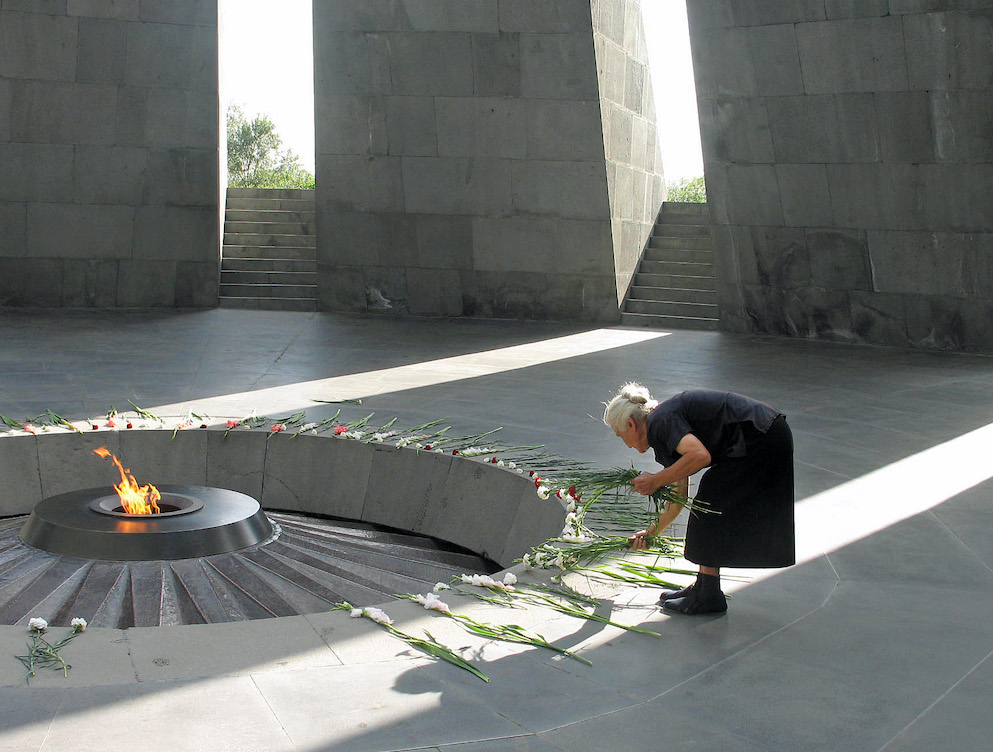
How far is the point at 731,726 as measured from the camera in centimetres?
339

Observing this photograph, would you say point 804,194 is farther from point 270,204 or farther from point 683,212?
point 270,204

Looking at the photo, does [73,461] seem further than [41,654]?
Yes

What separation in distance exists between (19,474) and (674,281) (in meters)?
10.9

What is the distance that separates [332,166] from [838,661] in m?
13.5

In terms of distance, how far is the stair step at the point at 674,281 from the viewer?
53.0 ft

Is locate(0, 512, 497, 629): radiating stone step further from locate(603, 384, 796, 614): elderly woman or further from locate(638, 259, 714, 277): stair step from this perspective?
locate(638, 259, 714, 277): stair step

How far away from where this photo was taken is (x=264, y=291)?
16.7m

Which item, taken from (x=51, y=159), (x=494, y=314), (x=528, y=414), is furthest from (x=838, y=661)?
(x=51, y=159)

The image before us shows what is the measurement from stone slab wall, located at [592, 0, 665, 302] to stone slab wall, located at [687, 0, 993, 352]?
1595 mm

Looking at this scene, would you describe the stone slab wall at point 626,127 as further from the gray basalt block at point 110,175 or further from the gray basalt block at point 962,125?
the gray basalt block at point 110,175

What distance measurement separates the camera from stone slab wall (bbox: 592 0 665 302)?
15.6 m

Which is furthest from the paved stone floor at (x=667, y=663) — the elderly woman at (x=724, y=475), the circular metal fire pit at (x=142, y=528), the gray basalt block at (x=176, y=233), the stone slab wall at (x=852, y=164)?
the gray basalt block at (x=176, y=233)

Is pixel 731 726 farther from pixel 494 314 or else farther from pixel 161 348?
pixel 494 314

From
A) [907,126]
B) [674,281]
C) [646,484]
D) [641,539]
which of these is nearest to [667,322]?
[674,281]
